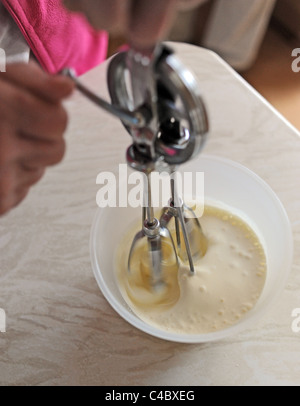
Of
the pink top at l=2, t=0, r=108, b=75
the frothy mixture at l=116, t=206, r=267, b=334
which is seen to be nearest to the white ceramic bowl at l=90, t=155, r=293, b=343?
the frothy mixture at l=116, t=206, r=267, b=334

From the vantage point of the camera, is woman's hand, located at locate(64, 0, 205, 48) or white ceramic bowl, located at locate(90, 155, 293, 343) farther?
white ceramic bowl, located at locate(90, 155, 293, 343)

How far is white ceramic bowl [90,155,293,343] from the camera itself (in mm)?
484

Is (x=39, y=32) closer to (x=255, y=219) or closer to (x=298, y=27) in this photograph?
(x=255, y=219)

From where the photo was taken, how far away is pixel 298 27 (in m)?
1.22

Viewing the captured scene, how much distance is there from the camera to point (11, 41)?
0.66 m

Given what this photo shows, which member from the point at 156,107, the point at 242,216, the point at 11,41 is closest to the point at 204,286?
the point at 242,216

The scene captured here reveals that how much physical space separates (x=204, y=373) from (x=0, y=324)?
21 cm

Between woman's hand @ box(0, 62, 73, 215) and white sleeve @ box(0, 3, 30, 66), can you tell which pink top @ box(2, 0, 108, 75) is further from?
woman's hand @ box(0, 62, 73, 215)

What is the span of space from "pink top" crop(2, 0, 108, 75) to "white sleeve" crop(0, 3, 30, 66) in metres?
0.01

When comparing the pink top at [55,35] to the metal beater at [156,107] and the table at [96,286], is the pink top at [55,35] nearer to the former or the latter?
the table at [96,286]

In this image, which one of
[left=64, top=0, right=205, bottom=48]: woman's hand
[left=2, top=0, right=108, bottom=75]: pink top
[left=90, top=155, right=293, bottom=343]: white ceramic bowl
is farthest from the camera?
[left=2, top=0, right=108, bottom=75]: pink top

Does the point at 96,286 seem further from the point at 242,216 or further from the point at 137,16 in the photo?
the point at 137,16

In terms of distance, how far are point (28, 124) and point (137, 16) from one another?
13 centimetres

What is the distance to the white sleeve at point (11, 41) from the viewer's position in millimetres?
642
